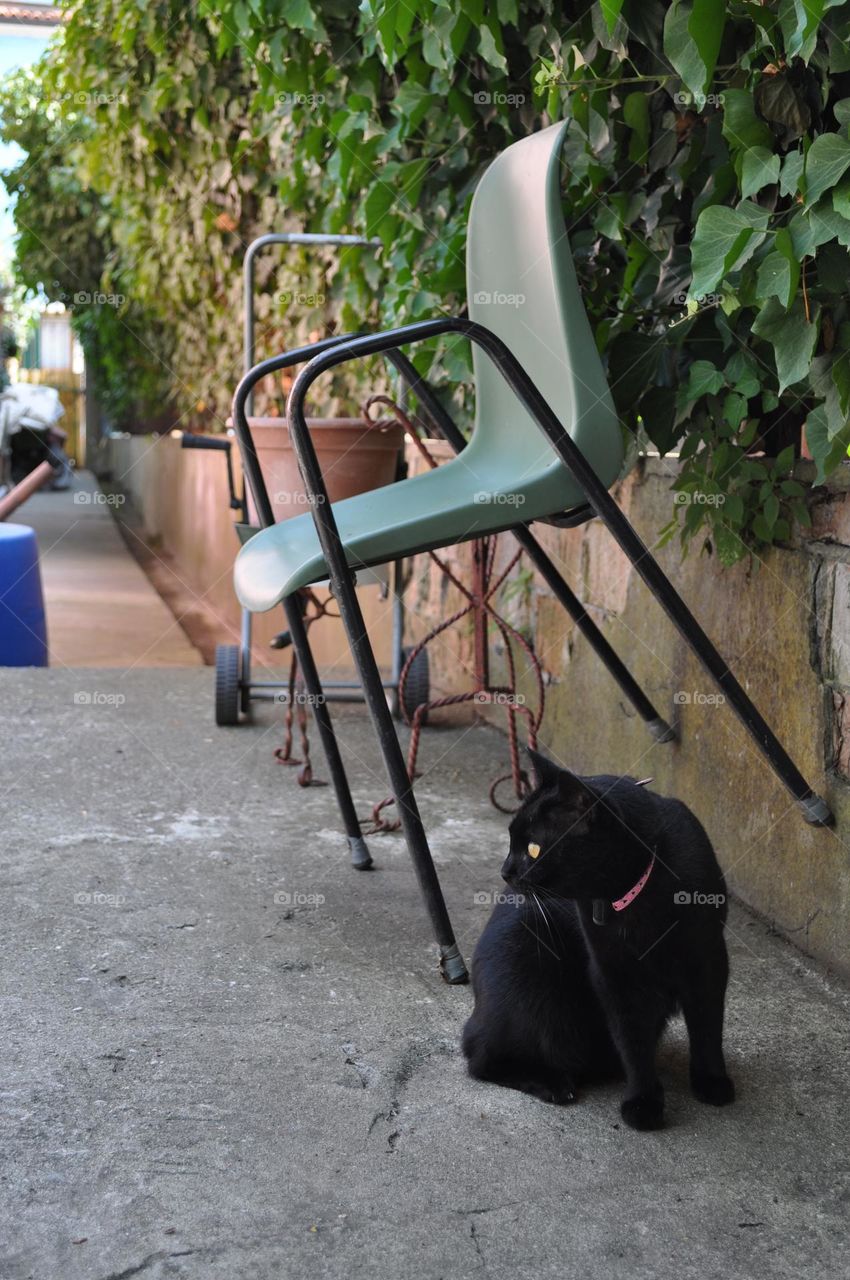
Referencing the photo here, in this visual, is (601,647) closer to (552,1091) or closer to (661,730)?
(661,730)

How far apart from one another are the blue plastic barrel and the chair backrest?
6.62 feet

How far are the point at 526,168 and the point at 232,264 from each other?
134 inches

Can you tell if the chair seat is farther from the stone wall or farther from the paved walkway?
the paved walkway

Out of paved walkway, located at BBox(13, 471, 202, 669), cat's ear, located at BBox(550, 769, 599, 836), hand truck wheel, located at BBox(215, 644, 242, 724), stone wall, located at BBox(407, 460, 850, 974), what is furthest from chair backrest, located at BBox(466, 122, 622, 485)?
paved walkway, located at BBox(13, 471, 202, 669)

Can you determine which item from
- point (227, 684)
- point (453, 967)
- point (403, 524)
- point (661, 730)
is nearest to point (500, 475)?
point (403, 524)

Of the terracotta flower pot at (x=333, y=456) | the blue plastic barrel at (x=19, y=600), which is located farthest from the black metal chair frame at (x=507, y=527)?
the blue plastic barrel at (x=19, y=600)

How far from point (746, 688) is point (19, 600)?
98.5 inches

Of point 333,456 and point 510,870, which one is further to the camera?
point 333,456

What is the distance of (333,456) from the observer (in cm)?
277

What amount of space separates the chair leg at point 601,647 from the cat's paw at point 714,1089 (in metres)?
0.82

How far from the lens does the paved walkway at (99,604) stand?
17.0 feet

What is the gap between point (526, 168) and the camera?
195 cm

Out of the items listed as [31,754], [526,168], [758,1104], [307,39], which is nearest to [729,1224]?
[758,1104]

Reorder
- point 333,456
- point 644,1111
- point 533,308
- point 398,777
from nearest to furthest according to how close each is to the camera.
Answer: point 644,1111
point 398,777
point 533,308
point 333,456
